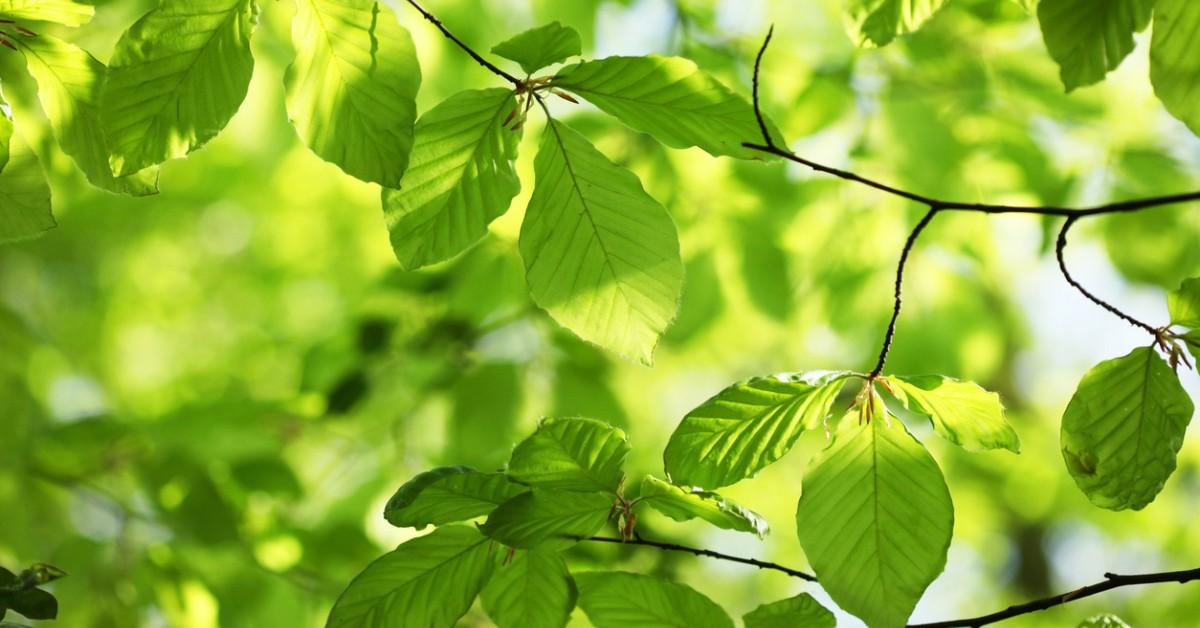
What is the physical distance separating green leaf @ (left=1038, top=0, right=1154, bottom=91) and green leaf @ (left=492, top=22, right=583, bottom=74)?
33 cm

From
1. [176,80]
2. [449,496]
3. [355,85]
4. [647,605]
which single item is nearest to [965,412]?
[647,605]

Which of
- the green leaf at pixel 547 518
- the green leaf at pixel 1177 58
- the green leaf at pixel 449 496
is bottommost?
the green leaf at pixel 547 518

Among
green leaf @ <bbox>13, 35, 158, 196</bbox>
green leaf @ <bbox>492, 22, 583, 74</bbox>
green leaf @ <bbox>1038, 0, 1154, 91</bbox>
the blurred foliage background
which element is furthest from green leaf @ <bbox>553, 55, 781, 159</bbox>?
the blurred foliage background

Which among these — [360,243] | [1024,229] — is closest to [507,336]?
[360,243]

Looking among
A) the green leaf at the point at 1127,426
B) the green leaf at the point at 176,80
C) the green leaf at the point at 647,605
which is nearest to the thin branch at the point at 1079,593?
the green leaf at the point at 1127,426

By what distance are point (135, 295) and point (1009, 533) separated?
5.52m

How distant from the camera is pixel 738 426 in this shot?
63cm

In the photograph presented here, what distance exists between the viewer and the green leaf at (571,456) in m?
0.65

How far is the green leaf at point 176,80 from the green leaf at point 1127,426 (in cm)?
61

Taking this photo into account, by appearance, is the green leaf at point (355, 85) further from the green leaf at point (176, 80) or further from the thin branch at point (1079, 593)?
the thin branch at point (1079, 593)

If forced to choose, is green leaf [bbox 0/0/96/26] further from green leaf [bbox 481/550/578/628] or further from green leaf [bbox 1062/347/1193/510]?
green leaf [bbox 1062/347/1193/510]

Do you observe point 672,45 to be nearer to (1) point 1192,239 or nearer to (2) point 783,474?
(1) point 1192,239

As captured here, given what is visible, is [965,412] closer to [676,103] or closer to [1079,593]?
[1079,593]

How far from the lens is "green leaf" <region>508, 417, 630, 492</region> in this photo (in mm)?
651
